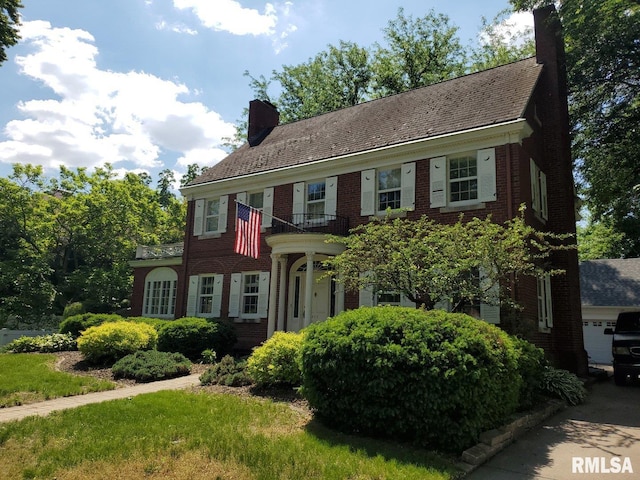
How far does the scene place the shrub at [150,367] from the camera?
10641 mm

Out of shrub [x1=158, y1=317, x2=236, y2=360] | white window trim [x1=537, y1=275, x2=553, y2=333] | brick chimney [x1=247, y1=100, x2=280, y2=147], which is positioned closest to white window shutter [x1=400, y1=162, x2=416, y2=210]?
white window trim [x1=537, y1=275, x2=553, y2=333]

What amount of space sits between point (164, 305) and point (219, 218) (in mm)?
4890

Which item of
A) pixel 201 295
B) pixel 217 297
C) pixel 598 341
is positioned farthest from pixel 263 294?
pixel 598 341

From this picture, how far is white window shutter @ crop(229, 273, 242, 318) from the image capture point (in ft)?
54.4

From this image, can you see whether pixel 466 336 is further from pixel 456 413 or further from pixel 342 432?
pixel 342 432

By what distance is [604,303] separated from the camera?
68.2 ft

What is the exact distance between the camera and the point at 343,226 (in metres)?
14.6

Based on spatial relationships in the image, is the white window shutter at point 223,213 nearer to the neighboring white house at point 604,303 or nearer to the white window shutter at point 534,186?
the white window shutter at point 534,186

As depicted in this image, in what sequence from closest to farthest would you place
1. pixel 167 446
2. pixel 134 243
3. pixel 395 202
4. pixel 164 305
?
pixel 167 446, pixel 395 202, pixel 164 305, pixel 134 243

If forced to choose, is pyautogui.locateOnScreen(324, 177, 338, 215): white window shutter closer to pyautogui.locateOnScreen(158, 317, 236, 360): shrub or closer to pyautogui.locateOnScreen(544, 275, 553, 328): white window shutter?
pyautogui.locateOnScreen(158, 317, 236, 360): shrub

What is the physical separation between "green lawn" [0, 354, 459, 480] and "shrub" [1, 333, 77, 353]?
9351 millimetres

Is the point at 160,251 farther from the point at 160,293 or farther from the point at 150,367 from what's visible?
the point at 150,367

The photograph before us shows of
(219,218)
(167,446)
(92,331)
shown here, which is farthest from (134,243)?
(167,446)

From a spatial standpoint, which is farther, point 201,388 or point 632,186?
point 632,186
